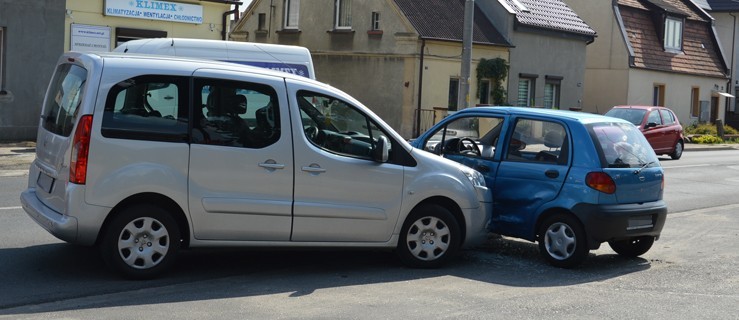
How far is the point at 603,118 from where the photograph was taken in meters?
10.4

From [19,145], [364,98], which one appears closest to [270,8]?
[364,98]

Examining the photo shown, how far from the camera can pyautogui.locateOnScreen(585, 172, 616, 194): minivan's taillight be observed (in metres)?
9.76

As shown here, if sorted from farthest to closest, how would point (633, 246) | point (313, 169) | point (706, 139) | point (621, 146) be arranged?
point (706, 139), point (633, 246), point (621, 146), point (313, 169)

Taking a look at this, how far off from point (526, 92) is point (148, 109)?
101 feet

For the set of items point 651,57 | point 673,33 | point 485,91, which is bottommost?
point 485,91

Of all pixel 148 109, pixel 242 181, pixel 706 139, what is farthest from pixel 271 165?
pixel 706 139

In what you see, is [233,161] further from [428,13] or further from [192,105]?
[428,13]

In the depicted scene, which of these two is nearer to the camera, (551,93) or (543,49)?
(543,49)

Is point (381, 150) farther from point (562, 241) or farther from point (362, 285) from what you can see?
point (562, 241)

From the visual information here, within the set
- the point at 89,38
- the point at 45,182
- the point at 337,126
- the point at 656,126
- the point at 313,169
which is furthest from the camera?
the point at 656,126

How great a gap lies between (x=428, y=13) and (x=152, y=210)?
87.9 feet

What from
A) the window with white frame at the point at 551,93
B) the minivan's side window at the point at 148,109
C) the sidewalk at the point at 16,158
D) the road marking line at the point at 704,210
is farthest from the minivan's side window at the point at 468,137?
the window with white frame at the point at 551,93

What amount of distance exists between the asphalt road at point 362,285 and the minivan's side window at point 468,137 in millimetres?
1092

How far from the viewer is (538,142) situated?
1035 centimetres
